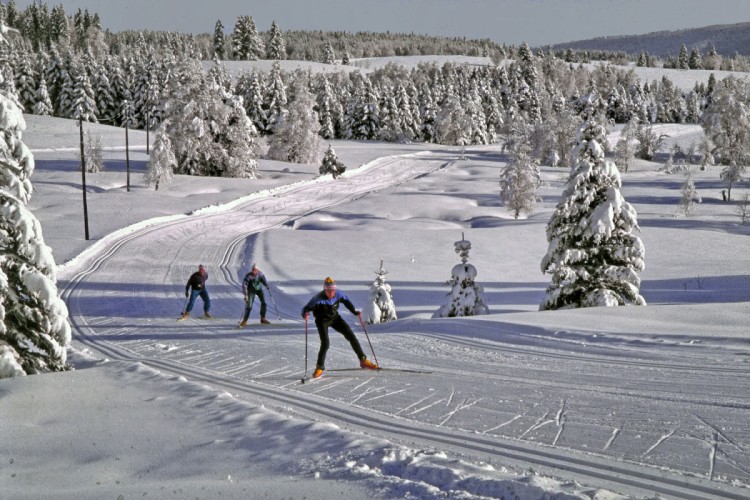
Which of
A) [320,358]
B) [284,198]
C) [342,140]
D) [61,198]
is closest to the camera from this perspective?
[320,358]

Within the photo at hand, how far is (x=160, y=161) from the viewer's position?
60.1 meters

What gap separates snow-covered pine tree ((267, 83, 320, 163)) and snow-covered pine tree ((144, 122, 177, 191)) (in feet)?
73.8

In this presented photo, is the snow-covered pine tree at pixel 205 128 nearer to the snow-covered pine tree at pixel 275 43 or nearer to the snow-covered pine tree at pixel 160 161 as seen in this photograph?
the snow-covered pine tree at pixel 160 161

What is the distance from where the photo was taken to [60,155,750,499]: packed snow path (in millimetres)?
6145

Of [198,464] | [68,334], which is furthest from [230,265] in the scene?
[198,464]

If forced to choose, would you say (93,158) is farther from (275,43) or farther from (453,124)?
(275,43)

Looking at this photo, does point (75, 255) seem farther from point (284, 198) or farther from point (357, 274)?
point (284, 198)

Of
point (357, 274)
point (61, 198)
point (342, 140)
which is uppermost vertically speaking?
point (342, 140)

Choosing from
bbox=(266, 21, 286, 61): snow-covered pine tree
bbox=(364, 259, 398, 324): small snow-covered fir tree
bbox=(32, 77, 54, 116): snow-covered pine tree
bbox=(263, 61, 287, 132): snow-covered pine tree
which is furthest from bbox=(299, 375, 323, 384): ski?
bbox=(266, 21, 286, 61): snow-covered pine tree

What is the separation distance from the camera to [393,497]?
203 inches

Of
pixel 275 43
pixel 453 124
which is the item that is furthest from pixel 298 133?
pixel 275 43

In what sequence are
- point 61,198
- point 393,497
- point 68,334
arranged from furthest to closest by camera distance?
point 61,198
point 68,334
point 393,497

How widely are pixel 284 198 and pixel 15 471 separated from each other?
190 feet

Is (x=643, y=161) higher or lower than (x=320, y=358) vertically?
higher
